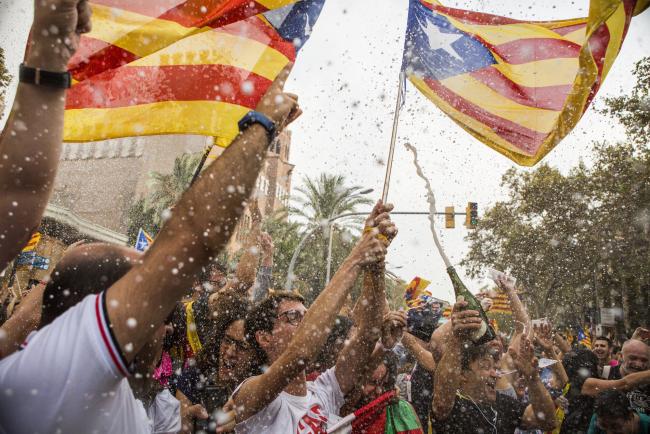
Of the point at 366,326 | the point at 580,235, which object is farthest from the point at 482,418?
the point at 580,235

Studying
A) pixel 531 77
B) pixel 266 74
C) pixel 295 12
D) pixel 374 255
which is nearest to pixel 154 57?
pixel 266 74

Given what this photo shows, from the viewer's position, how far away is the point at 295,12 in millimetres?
3436

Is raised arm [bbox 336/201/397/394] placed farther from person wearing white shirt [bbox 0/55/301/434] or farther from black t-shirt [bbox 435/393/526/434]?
person wearing white shirt [bbox 0/55/301/434]

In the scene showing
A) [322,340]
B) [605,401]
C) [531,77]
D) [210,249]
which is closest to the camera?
[210,249]

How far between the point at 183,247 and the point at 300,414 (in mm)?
1873

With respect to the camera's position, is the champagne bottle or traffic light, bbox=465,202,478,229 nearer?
the champagne bottle

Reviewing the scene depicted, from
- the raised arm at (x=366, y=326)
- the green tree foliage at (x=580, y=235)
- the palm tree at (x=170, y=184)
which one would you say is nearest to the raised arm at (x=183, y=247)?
the raised arm at (x=366, y=326)

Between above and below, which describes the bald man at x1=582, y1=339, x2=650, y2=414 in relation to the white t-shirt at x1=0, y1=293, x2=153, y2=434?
below

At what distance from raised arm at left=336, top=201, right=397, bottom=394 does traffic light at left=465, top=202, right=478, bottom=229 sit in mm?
10576

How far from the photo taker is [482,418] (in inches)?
133

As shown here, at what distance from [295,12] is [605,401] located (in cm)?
409

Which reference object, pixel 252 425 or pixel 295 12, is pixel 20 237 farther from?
pixel 295 12

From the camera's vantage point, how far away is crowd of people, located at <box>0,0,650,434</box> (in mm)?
944

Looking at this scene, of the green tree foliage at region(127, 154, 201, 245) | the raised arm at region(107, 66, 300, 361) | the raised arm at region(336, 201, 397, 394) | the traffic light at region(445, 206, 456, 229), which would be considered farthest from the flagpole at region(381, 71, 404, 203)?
the green tree foliage at region(127, 154, 201, 245)
